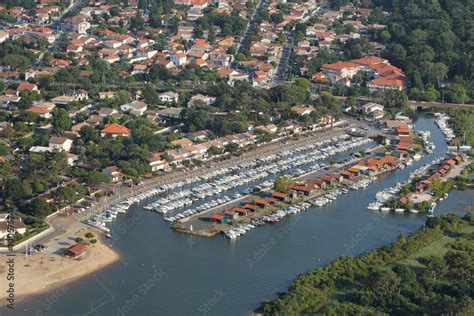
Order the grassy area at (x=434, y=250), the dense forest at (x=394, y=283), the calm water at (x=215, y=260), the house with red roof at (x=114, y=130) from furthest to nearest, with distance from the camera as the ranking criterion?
the house with red roof at (x=114, y=130) < the grassy area at (x=434, y=250) < the calm water at (x=215, y=260) < the dense forest at (x=394, y=283)

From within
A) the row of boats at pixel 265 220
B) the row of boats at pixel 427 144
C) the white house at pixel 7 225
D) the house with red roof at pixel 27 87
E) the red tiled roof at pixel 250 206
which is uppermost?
the house with red roof at pixel 27 87

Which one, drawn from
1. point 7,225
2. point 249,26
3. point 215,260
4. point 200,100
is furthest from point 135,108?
point 249,26

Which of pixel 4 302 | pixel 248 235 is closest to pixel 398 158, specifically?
pixel 248 235

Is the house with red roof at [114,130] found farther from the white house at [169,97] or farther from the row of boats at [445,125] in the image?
the row of boats at [445,125]

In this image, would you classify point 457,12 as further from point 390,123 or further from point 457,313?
point 457,313

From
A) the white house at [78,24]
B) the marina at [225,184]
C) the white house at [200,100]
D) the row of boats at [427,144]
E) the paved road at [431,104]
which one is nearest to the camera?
the marina at [225,184]

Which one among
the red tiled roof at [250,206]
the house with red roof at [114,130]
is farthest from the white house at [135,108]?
the red tiled roof at [250,206]

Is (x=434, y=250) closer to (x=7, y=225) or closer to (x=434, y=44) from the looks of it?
(x=7, y=225)
